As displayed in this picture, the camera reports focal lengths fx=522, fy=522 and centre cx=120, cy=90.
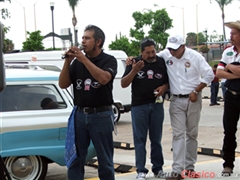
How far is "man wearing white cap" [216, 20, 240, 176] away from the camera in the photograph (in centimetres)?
642

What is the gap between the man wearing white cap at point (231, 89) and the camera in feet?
21.1

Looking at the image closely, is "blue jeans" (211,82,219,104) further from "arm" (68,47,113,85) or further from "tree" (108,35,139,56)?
"tree" (108,35,139,56)

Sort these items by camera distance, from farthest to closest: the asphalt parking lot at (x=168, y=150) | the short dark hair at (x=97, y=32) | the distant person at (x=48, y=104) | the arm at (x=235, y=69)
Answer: the asphalt parking lot at (x=168, y=150) → the distant person at (x=48, y=104) → the arm at (x=235, y=69) → the short dark hair at (x=97, y=32)

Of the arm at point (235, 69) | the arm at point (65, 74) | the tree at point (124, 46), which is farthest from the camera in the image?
the tree at point (124, 46)

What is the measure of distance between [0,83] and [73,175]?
2528mm

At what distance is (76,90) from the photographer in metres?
5.52

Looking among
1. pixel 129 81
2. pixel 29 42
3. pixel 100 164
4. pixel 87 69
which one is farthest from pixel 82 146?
pixel 29 42

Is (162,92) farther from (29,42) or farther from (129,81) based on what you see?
(29,42)

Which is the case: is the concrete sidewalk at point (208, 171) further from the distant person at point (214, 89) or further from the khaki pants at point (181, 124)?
the distant person at point (214, 89)

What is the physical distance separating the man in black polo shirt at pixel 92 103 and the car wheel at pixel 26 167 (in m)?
1.66

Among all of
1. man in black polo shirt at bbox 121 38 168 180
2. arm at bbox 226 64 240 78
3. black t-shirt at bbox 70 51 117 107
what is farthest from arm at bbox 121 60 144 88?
arm at bbox 226 64 240 78

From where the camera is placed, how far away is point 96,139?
17.8ft

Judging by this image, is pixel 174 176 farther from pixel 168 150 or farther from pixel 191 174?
pixel 168 150

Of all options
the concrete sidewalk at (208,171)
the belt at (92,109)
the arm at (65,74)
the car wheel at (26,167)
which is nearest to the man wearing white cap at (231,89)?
the concrete sidewalk at (208,171)
